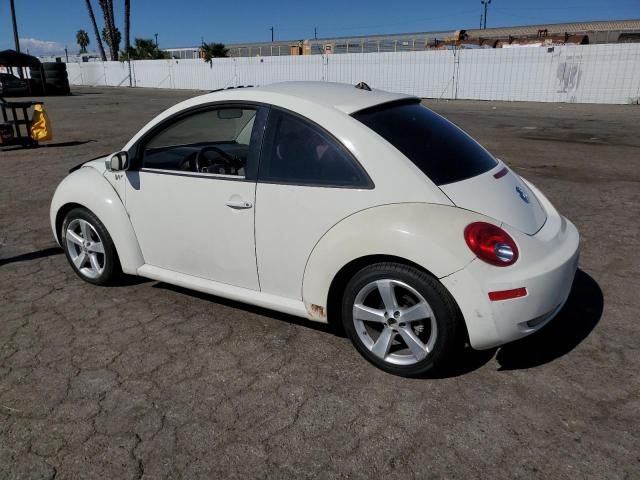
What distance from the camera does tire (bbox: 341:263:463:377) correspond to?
2715mm

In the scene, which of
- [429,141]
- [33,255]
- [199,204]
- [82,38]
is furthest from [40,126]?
[82,38]

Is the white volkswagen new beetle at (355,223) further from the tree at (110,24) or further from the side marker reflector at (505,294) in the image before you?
the tree at (110,24)

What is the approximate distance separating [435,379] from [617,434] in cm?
92

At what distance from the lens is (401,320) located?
286 centimetres

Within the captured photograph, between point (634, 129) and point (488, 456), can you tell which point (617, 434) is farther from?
point (634, 129)

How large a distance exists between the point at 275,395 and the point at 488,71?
27739mm

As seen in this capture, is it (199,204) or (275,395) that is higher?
(199,204)

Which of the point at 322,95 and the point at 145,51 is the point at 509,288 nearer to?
the point at 322,95

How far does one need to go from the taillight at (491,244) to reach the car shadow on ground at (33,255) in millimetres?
4154

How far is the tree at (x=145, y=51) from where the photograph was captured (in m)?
53.8

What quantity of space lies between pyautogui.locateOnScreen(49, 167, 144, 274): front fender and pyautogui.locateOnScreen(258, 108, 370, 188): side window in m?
1.30

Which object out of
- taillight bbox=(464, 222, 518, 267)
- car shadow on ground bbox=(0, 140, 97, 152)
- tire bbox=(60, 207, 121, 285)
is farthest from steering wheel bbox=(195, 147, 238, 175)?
car shadow on ground bbox=(0, 140, 97, 152)

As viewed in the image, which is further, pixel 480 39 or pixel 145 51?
pixel 145 51

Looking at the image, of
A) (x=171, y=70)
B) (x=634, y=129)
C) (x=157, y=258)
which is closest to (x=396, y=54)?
(x=634, y=129)
